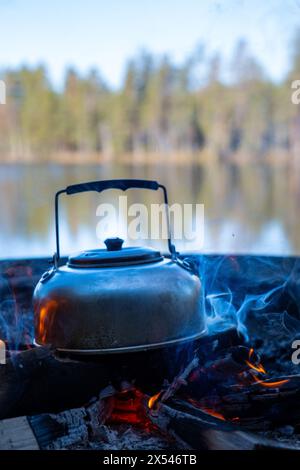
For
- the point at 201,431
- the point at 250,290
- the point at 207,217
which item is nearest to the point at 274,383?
the point at 201,431

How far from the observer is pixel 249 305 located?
2834mm

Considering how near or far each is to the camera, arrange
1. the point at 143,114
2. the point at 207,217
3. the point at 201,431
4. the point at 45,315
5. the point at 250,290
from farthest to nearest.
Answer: the point at 143,114 < the point at 207,217 < the point at 250,290 < the point at 45,315 < the point at 201,431

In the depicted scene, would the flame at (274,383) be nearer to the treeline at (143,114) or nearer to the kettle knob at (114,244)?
the kettle knob at (114,244)

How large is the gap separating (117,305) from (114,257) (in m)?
0.17

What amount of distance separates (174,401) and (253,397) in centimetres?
26

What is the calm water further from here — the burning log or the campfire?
the burning log

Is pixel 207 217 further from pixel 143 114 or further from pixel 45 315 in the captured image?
pixel 143 114

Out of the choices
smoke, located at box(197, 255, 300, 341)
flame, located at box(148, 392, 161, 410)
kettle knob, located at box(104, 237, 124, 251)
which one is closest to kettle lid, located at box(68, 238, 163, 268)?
kettle knob, located at box(104, 237, 124, 251)

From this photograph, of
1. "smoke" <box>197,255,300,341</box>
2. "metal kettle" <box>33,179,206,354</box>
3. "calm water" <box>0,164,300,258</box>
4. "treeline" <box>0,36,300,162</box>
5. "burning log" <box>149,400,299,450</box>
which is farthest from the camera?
"treeline" <box>0,36,300,162</box>

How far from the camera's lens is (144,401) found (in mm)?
1838

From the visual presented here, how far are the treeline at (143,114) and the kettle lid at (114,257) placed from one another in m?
32.9

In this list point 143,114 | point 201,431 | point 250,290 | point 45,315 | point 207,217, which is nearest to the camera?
point 201,431

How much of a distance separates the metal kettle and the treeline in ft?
108

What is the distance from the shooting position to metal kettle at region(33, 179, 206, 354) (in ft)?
5.56
